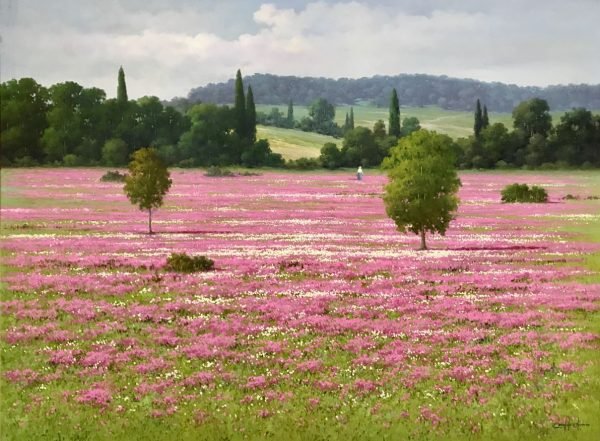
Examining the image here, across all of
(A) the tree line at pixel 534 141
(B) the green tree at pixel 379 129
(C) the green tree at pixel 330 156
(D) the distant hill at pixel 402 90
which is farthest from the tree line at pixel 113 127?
(C) the green tree at pixel 330 156

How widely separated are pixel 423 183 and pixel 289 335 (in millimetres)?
18311

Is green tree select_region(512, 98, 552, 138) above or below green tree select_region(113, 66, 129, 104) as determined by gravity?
below

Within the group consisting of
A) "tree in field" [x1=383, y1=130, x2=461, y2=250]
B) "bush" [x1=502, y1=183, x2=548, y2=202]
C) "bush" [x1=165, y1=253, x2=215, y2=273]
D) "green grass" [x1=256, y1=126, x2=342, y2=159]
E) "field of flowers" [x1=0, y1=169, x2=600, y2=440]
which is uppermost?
"green grass" [x1=256, y1=126, x2=342, y2=159]

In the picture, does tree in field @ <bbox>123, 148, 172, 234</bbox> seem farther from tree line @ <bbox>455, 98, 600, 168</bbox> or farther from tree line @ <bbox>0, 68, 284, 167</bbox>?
tree line @ <bbox>455, 98, 600, 168</bbox>

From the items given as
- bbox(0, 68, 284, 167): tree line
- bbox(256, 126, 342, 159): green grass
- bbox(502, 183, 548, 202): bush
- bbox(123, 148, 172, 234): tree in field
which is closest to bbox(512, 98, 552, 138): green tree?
bbox(0, 68, 284, 167): tree line

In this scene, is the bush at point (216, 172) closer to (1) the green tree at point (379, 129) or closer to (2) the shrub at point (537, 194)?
(1) the green tree at point (379, 129)

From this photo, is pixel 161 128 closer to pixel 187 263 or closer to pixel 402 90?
pixel 187 263

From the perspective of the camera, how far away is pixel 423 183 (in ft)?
113

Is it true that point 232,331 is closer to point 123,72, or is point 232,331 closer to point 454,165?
point 123,72

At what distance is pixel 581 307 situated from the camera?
20.9m

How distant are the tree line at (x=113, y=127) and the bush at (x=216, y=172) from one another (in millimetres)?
1012

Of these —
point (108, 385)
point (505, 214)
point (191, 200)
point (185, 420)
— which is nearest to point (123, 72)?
point (108, 385)

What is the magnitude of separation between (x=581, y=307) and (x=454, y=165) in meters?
15.3

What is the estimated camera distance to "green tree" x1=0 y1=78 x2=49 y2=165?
61.2ft
